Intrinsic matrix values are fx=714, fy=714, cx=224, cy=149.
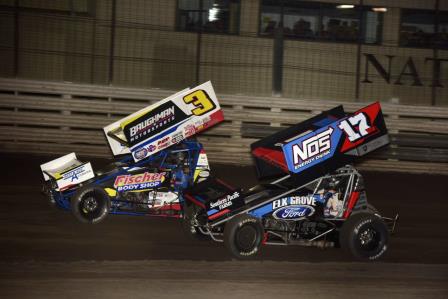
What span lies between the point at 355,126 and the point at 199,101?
2781 millimetres

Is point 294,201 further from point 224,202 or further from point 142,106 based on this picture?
point 142,106

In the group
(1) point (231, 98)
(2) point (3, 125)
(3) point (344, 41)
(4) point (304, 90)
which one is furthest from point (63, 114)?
(3) point (344, 41)

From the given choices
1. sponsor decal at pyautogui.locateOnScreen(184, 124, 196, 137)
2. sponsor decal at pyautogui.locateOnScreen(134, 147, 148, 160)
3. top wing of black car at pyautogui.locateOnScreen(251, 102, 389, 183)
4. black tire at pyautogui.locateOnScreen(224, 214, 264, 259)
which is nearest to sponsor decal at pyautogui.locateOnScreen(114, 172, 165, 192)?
sponsor decal at pyautogui.locateOnScreen(134, 147, 148, 160)

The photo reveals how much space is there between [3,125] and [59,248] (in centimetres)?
816

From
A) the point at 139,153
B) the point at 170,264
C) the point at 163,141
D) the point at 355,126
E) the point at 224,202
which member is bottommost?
the point at 170,264

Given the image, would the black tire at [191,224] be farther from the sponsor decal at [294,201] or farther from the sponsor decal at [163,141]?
the sponsor decal at [294,201]

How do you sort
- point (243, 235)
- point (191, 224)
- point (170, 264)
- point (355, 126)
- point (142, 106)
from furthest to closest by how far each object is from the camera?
Result: 1. point (142, 106)
2. point (191, 224)
3. point (355, 126)
4. point (243, 235)
5. point (170, 264)

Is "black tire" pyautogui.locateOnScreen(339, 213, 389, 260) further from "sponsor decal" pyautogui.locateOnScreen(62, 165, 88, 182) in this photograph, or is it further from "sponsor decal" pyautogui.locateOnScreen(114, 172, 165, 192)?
"sponsor decal" pyautogui.locateOnScreen(62, 165, 88, 182)

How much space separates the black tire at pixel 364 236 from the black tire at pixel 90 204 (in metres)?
3.48

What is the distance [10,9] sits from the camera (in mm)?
16734

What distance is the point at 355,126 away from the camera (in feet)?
28.6

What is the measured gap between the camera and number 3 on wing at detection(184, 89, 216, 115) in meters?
10.6

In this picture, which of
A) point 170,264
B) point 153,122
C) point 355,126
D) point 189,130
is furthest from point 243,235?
point 153,122

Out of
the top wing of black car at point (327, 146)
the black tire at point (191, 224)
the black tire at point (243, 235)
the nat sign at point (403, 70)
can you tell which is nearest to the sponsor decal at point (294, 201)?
the top wing of black car at point (327, 146)
